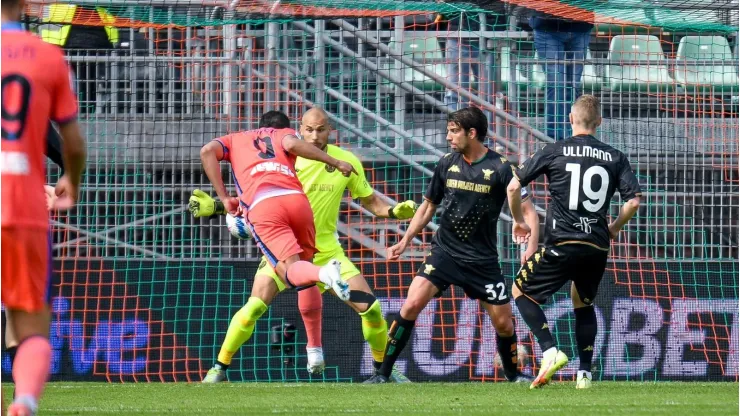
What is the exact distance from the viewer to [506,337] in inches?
353

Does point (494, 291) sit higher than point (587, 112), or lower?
lower

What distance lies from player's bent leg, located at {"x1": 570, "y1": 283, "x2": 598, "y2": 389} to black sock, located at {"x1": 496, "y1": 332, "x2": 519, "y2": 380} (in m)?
0.74

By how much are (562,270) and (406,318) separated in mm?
1414

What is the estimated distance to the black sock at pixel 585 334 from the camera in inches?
326

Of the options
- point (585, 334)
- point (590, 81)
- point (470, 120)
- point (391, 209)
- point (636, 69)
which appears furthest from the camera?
point (590, 81)

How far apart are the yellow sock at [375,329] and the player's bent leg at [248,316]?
718 millimetres

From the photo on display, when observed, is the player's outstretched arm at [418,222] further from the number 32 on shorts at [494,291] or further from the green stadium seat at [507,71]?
the green stadium seat at [507,71]

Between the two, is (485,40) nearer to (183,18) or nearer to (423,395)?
(183,18)

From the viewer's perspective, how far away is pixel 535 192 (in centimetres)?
1147

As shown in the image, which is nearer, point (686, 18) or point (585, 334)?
point (585, 334)

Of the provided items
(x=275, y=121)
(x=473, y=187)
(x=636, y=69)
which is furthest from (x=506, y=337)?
(x=636, y=69)

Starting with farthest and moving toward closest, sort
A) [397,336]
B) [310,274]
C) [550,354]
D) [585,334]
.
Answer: [397,336], [585,334], [550,354], [310,274]

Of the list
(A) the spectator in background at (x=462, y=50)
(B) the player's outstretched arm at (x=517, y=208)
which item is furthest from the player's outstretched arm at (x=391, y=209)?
(A) the spectator in background at (x=462, y=50)

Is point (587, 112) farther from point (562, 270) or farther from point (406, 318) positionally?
point (406, 318)
